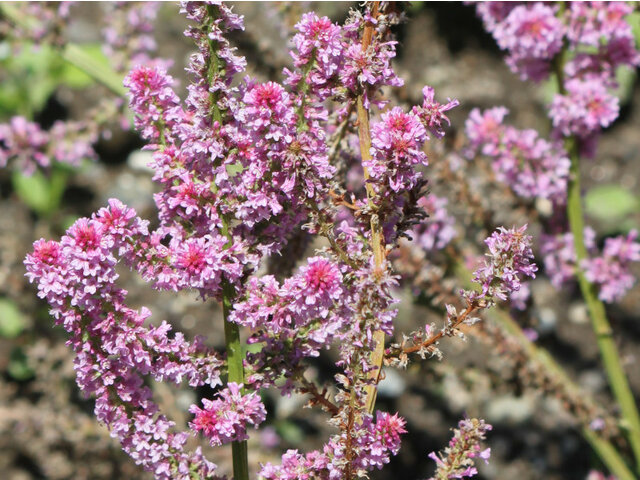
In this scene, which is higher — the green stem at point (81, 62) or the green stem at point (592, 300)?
the green stem at point (81, 62)

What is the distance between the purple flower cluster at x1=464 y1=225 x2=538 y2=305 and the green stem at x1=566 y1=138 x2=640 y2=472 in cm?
99

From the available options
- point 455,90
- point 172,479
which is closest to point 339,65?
point 172,479

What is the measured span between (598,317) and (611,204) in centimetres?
137

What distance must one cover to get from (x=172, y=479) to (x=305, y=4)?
1.16m

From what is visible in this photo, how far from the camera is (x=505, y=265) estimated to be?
101cm

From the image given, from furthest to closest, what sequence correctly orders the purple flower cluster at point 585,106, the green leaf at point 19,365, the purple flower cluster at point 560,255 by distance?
the green leaf at point 19,365 → the purple flower cluster at point 560,255 → the purple flower cluster at point 585,106

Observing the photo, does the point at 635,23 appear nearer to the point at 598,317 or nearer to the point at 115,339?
the point at 598,317

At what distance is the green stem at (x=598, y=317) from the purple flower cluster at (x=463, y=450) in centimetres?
99

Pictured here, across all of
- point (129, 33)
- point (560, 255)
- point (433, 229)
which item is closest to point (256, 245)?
point (433, 229)

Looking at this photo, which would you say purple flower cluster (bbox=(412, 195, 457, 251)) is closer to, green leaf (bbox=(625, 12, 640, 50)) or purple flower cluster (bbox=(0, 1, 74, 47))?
green leaf (bbox=(625, 12, 640, 50))

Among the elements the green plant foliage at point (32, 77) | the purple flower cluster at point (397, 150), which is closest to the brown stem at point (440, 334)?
the purple flower cluster at point (397, 150)

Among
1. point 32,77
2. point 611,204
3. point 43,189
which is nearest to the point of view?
point 611,204

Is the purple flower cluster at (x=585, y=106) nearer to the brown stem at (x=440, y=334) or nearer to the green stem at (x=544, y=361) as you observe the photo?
the green stem at (x=544, y=361)

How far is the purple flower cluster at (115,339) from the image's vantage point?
3.37 ft
